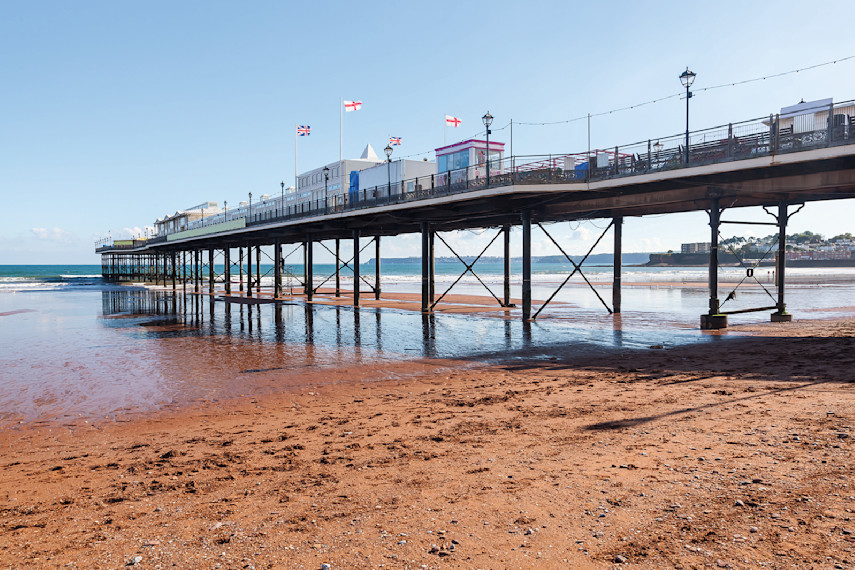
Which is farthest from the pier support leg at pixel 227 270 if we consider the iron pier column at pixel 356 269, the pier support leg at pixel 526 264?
the pier support leg at pixel 526 264

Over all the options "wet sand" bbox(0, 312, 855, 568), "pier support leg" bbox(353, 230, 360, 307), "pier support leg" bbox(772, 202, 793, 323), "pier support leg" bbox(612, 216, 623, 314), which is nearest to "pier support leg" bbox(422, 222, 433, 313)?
"pier support leg" bbox(353, 230, 360, 307)

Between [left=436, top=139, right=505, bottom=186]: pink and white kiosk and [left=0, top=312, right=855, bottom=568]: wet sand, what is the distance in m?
13.6

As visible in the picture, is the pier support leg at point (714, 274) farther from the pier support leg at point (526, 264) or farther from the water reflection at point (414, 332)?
the pier support leg at point (526, 264)

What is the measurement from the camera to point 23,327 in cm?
2386

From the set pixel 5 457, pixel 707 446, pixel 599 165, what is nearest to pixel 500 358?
pixel 707 446

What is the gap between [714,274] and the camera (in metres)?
19.3

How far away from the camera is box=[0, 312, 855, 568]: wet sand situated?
14.0ft

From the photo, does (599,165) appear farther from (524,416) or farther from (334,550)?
(334,550)

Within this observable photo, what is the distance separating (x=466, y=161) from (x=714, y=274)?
1251cm

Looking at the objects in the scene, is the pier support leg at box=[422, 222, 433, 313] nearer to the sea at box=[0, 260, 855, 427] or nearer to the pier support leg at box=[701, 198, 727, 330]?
the sea at box=[0, 260, 855, 427]

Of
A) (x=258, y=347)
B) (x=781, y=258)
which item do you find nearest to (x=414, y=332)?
(x=258, y=347)

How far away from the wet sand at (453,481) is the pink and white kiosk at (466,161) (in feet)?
44.8

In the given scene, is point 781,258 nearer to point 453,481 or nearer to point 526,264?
point 526,264

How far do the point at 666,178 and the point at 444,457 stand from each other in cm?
1428
